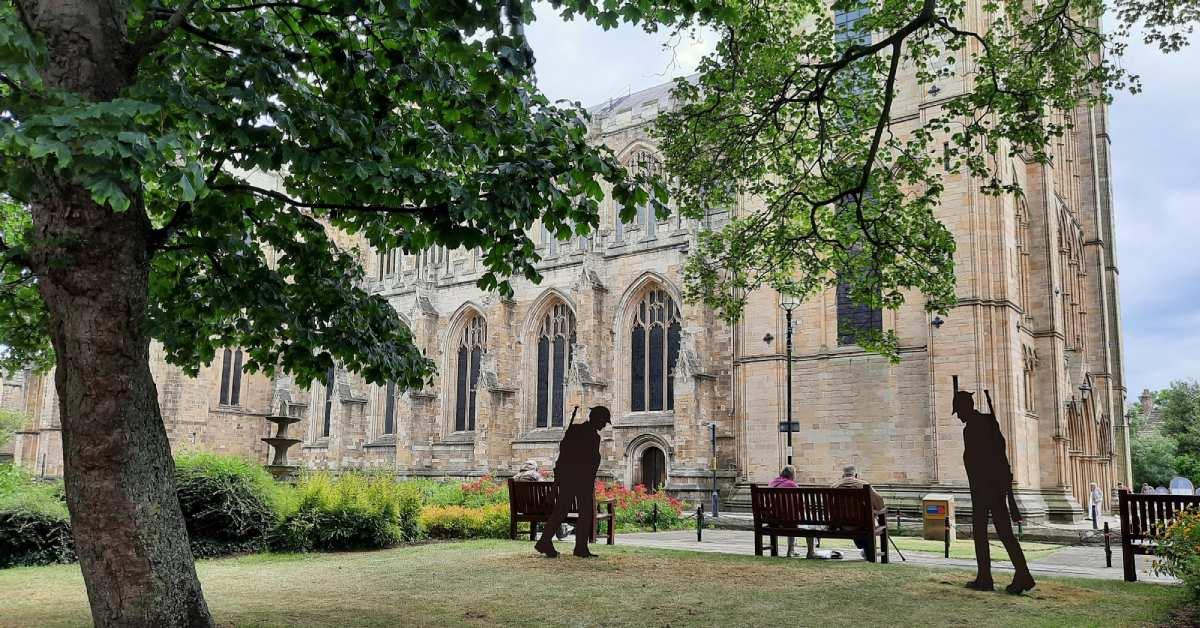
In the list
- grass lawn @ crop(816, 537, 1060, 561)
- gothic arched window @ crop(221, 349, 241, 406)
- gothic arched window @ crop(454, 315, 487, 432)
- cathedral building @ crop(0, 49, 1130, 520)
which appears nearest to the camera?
grass lawn @ crop(816, 537, 1060, 561)

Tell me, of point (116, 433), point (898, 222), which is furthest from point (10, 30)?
point (898, 222)

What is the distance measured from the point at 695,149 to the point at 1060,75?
507cm

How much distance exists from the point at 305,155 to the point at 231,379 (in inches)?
1490

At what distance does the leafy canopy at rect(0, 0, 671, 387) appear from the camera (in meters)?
5.00

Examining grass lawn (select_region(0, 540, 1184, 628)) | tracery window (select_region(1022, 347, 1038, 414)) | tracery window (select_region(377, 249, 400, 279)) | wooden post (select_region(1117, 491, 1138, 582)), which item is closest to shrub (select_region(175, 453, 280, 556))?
grass lawn (select_region(0, 540, 1184, 628))

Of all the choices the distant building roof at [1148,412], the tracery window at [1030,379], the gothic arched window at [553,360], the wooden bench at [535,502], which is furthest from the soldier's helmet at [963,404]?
the distant building roof at [1148,412]

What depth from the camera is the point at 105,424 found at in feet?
17.6

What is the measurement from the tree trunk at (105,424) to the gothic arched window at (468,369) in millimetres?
29011

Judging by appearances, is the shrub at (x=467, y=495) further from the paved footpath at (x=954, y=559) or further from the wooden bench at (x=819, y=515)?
the wooden bench at (x=819, y=515)

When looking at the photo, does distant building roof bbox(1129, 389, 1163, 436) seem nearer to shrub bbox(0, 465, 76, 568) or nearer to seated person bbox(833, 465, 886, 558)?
seated person bbox(833, 465, 886, 558)

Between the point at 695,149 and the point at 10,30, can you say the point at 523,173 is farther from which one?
the point at 695,149

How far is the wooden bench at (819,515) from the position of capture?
1067cm

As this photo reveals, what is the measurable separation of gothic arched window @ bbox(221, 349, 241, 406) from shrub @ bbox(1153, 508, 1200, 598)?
3881 centimetres

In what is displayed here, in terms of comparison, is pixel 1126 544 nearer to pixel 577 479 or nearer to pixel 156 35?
pixel 577 479
